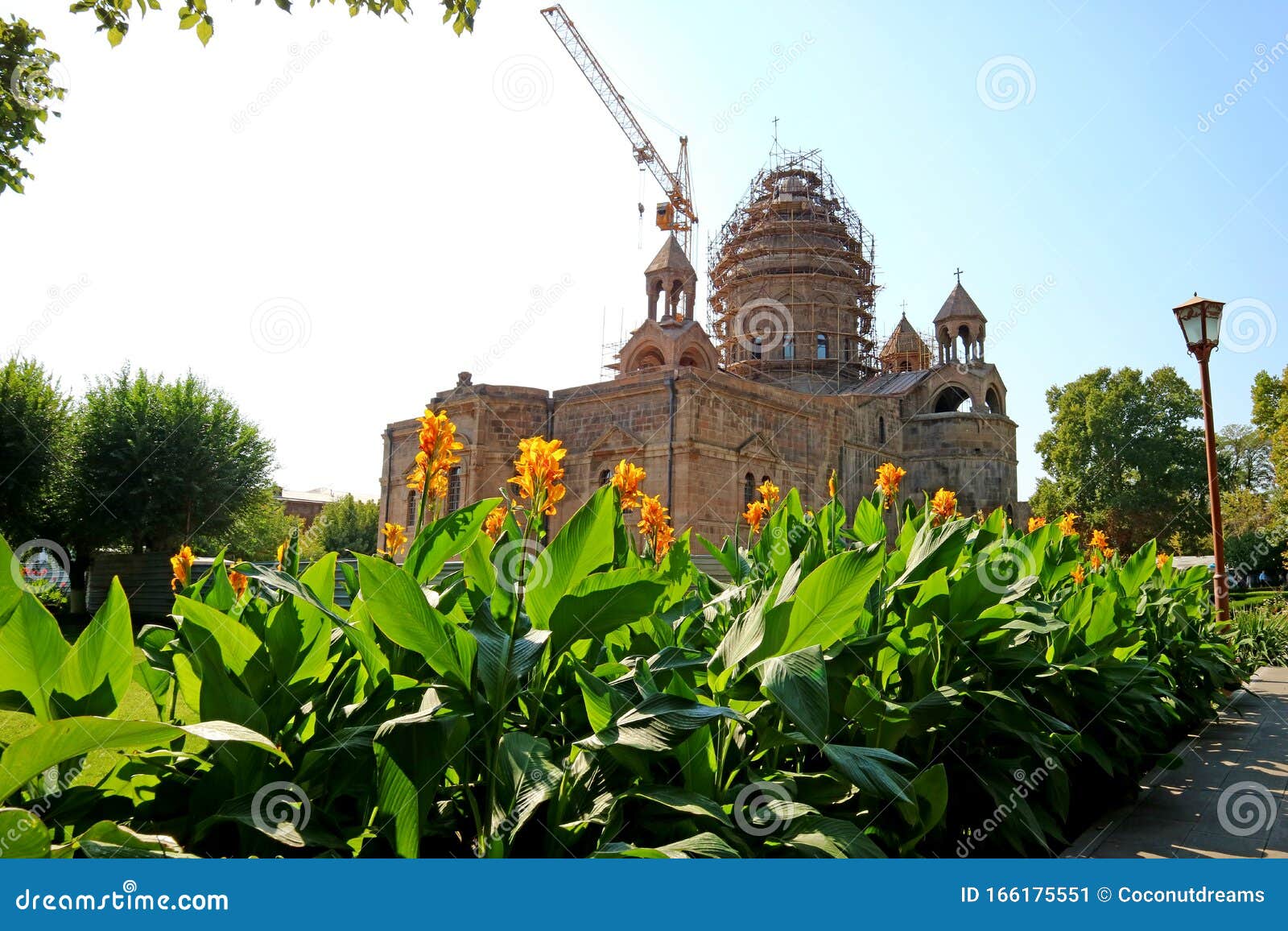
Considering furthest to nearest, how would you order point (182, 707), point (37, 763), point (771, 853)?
point (182, 707) → point (771, 853) → point (37, 763)

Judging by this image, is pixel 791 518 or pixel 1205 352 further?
pixel 1205 352

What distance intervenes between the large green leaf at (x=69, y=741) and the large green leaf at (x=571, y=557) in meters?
0.69

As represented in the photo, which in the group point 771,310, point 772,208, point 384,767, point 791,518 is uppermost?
point 772,208

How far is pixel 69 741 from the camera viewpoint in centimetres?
128

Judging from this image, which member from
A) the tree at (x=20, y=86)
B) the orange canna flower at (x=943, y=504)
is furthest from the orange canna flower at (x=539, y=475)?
the tree at (x=20, y=86)

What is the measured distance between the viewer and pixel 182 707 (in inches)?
181

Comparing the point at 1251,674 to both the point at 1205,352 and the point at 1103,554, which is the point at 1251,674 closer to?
the point at 1103,554

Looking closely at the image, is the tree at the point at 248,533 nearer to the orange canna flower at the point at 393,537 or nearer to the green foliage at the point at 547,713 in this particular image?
the orange canna flower at the point at 393,537

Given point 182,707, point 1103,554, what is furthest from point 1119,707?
point 182,707

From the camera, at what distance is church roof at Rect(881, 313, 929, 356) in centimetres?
3397

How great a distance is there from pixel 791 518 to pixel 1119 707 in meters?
1.46

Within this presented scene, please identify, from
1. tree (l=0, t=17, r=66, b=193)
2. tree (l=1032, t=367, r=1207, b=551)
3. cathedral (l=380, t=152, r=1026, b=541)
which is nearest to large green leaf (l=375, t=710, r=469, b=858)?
tree (l=0, t=17, r=66, b=193)

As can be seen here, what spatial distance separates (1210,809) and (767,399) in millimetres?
19492

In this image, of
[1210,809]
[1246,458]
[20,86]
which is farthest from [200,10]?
[1246,458]
